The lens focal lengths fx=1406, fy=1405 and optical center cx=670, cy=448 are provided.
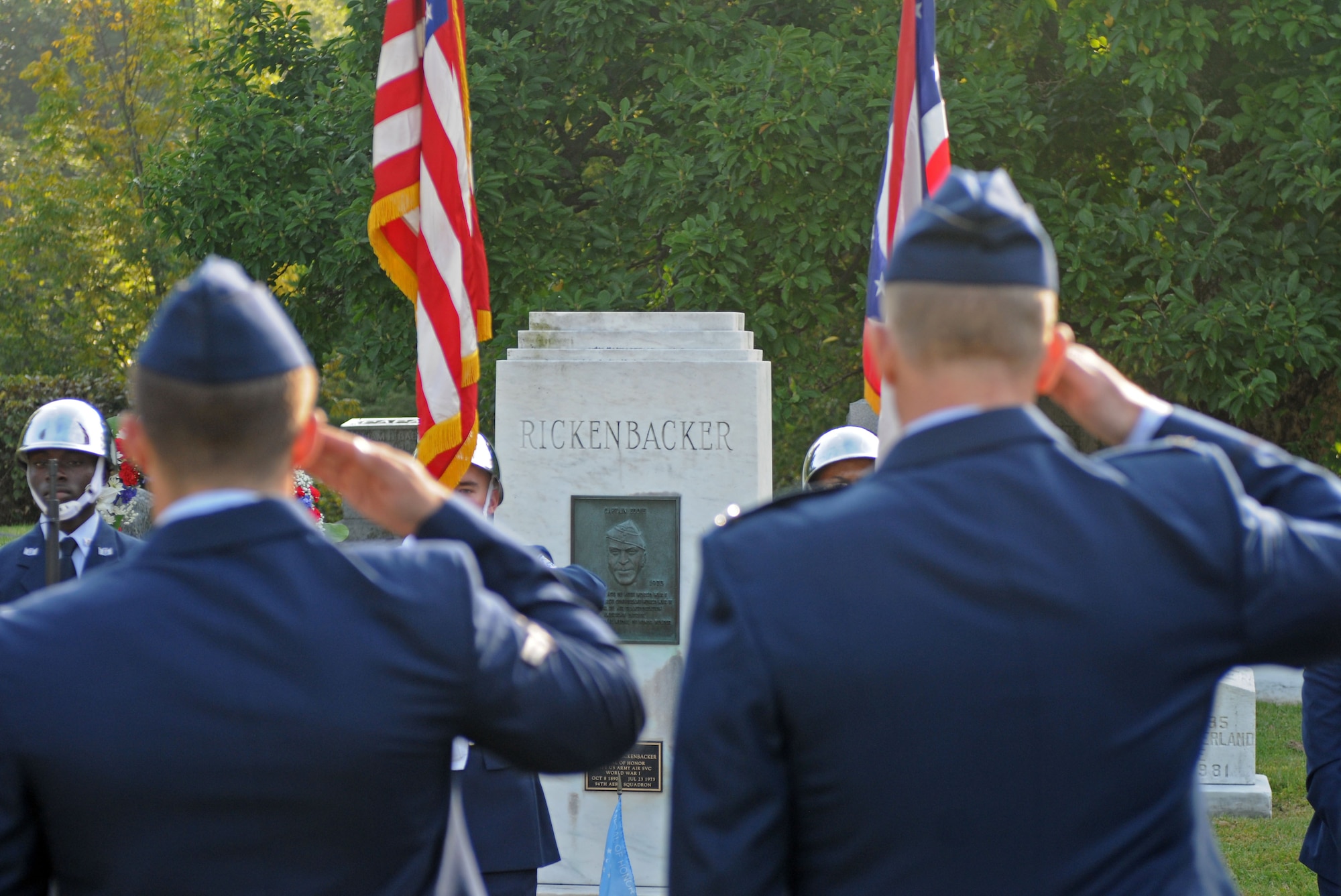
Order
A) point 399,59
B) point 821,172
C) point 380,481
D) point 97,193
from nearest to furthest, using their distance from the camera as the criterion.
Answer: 1. point 380,481
2. point 399,59
3. point 821,172
4. point 97,193

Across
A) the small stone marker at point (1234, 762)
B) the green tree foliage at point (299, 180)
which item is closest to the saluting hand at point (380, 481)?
the small stone marker at point (1234, 762)

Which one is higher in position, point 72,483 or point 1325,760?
point 72,483

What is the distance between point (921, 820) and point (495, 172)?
1145 centimetres

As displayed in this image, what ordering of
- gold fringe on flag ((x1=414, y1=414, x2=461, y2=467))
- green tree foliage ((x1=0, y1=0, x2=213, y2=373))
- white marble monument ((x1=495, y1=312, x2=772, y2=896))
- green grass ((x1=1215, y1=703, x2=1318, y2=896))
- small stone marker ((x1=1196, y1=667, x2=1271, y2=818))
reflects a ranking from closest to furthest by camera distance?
gold fringe on flag ((x1=414, y1=414, x2=461, y2=467)) < white marble monument ((x1=495, y1=312, x2=772, y2=896)) < green grass ((x1=1215, y1=703, x2=1318, y2=896)) < small stone marker ((x1=1196, y1=667, x2=1271, y2=818)) < green tree foliage ((x1=0, y1=0, x2=213, y2=373))

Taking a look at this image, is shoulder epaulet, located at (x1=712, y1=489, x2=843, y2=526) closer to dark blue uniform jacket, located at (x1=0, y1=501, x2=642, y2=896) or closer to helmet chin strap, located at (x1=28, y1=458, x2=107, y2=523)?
dark blue uniform jacket, located at (x1=0, y1=501, x2=642, y2=896)

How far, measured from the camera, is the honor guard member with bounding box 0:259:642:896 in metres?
1.76

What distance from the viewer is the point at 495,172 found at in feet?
41.6

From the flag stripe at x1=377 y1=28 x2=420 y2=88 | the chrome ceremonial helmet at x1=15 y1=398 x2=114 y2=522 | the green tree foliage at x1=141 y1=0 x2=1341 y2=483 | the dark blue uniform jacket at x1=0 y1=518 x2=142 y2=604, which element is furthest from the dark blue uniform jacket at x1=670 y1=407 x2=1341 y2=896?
the green tree foliage at x1=141 y1=0 x2=1341 y2=483

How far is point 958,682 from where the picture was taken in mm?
1770

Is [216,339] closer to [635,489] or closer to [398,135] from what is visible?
[398,135]

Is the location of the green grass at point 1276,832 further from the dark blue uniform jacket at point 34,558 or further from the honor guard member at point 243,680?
the honor guard member at point 243,680

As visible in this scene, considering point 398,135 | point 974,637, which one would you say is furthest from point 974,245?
point 398,135

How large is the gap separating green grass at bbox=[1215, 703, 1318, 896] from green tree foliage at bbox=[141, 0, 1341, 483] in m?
2.69

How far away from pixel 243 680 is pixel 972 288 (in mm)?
1070
